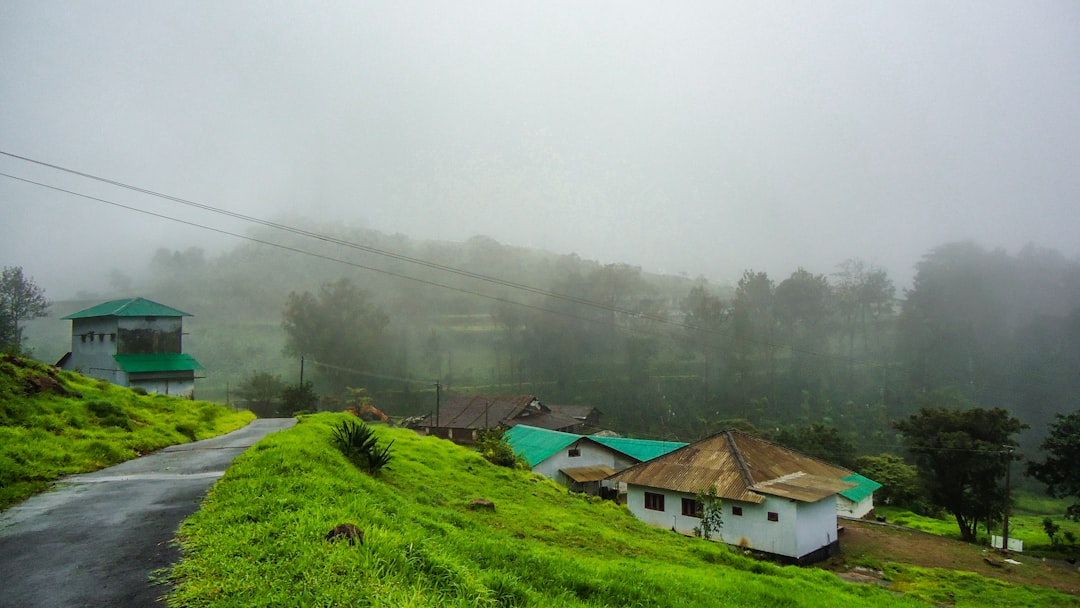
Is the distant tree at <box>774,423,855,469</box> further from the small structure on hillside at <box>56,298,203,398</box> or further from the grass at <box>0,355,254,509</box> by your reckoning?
the small structure on hillside at <box>56,298,203,398</box>

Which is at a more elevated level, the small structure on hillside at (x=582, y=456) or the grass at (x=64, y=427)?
the grass at (x=64, y=427)

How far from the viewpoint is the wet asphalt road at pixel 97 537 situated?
5898 millimetres

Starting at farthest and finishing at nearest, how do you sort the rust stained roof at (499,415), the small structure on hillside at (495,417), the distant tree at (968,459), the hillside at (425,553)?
the rust stained roof at (499,415)
the small structure on hillside at (495,417)
the distant tree at (968,459)
the hillside at (425,553)

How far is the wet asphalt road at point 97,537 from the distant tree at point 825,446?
51186 mm

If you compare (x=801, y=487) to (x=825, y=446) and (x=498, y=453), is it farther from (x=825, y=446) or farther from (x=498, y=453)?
(x=825, y=446)

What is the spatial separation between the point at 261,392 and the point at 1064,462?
67.7 metres

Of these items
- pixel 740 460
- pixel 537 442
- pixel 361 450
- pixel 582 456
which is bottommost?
pixel 582 456

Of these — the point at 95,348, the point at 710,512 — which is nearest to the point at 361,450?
the point at 710,512

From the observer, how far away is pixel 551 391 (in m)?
79.6

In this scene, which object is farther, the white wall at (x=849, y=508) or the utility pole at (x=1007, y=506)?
the white wall at (x=849, y=508)

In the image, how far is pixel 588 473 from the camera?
126 ft

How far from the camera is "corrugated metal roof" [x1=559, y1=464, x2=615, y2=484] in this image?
3716cm

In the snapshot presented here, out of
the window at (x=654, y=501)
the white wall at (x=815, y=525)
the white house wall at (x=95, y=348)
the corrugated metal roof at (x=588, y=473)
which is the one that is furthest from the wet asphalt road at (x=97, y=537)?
the white house wall at (x=95, y=348)

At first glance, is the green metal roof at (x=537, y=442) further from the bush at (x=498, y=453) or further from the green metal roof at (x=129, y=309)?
the green metal roof at (x=129, y=309)
